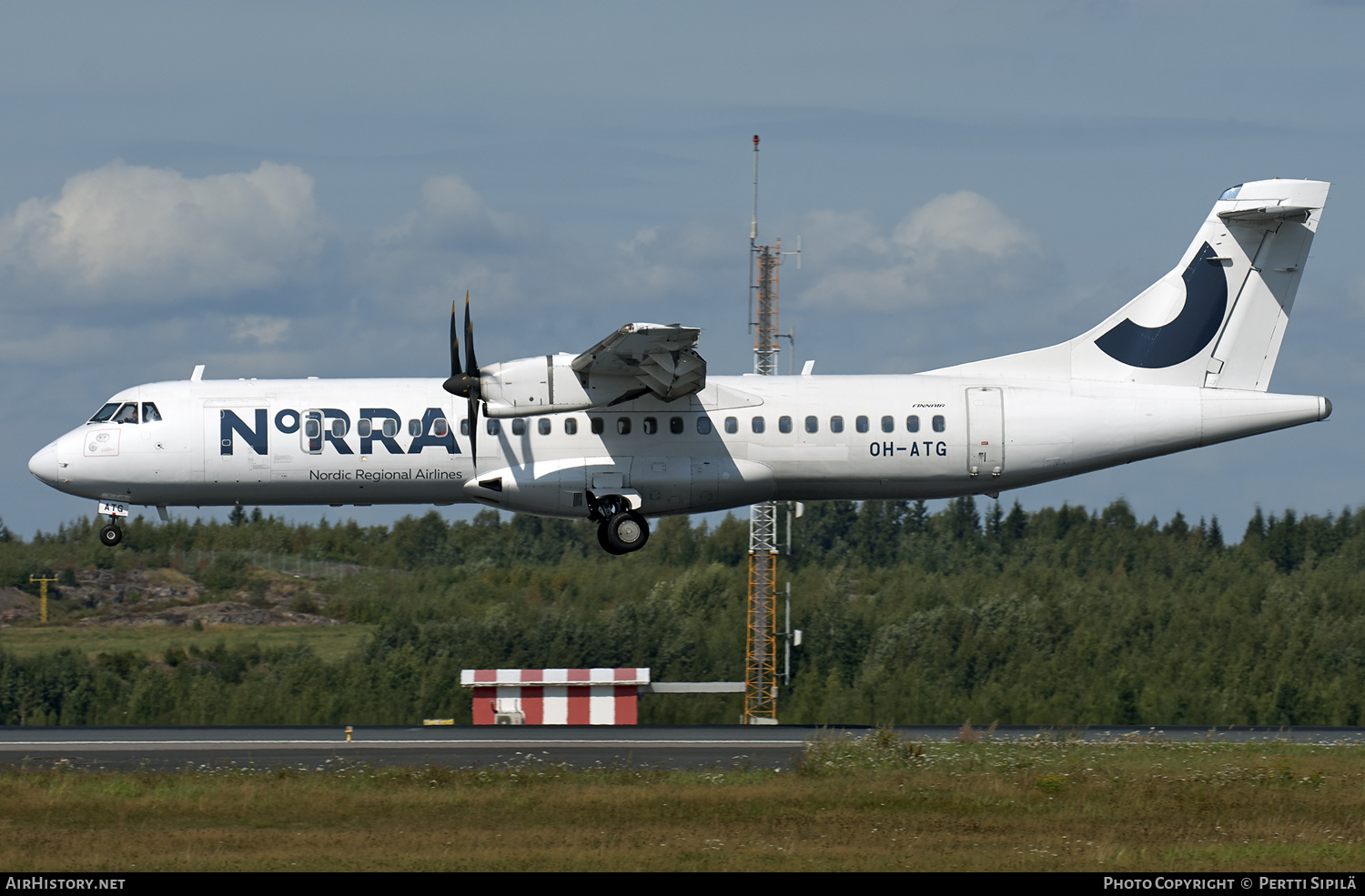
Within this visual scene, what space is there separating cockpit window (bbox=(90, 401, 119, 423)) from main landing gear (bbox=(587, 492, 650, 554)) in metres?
9.79

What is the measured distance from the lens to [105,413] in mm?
30344

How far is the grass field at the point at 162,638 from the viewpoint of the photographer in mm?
83562

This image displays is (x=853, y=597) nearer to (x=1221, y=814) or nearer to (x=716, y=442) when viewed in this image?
(x=716, y=442)

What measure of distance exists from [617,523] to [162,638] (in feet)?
211

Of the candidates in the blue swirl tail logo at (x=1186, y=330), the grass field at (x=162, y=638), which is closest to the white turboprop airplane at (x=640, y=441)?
the blue swirl tail logo at (x=1186, y=330)

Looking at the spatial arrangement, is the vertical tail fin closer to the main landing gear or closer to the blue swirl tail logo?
the blue swirl tail logo

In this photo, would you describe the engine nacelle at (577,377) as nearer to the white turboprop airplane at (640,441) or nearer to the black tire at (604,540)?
the white turboprop airplane at (640,441)

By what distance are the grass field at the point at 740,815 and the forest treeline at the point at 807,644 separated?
4678 cm

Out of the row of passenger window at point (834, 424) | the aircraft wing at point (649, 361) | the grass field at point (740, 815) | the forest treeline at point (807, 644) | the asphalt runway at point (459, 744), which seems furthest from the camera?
the forest treeline at point (807, 644)

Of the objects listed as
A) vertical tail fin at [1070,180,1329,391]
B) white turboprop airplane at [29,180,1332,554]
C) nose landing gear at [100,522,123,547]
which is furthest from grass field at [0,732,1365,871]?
vertical tail fin at [1070,180,1329,391]

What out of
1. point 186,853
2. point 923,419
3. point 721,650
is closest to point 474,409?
point 923,419

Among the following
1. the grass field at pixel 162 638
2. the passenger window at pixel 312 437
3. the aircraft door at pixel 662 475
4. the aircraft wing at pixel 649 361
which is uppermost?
the aircraft wing at pixel 649 361

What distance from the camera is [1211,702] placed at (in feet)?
244

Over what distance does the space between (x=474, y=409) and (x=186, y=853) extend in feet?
37.4
